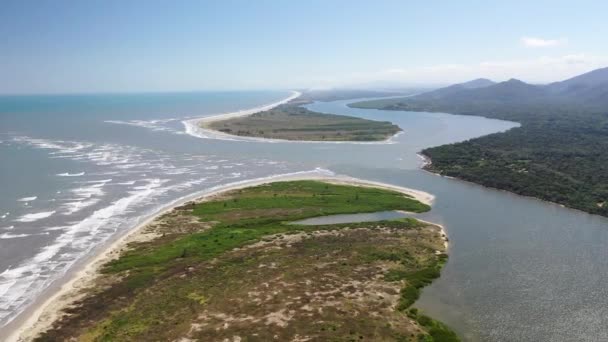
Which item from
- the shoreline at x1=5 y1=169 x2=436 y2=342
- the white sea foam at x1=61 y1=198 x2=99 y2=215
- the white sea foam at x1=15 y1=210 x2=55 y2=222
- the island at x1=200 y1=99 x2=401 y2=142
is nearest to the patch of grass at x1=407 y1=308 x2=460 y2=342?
the shoreline at x1=5 y1=169 x2=436 y2=342

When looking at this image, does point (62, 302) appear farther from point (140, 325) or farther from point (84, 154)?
point (84, 154)

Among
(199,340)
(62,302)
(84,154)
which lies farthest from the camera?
(84,154)

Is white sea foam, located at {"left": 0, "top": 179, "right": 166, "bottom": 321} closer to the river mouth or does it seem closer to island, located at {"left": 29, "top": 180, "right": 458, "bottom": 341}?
island, located at {"left": 29, "top": 180, "right": 458, "bottom": 341}

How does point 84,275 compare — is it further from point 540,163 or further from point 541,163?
point 541,163

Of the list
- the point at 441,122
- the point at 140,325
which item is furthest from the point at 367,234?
the point at 441,122

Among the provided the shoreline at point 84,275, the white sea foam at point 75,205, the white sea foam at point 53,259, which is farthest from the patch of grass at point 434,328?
the white sea foam at point 75,205

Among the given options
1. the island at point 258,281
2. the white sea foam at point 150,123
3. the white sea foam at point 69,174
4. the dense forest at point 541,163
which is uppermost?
the white sea foam at point 150,123

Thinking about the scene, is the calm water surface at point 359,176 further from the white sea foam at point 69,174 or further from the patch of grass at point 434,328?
the patch of grass at point 434,328
